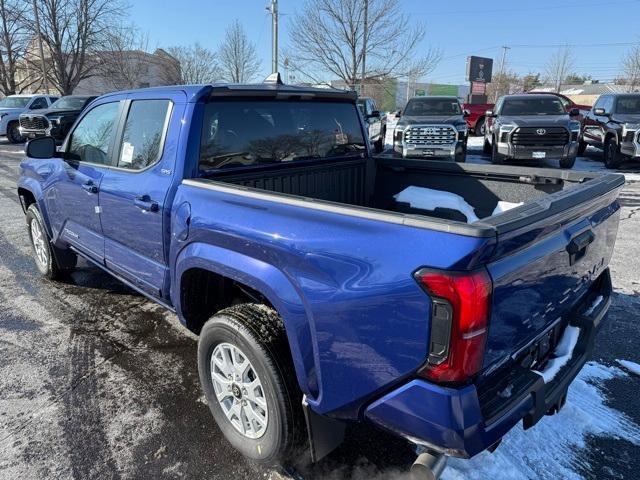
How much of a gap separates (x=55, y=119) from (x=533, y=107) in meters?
15.8

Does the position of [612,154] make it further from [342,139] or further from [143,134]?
[143,134]

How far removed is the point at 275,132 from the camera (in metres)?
3.24

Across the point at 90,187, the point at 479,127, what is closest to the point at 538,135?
the point at 90,187

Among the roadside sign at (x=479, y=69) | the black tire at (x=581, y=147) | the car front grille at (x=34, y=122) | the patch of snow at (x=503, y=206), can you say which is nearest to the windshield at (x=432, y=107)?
the black tire at (x=581, y=147)

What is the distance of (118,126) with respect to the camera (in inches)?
135

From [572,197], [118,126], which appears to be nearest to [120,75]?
[118,126]

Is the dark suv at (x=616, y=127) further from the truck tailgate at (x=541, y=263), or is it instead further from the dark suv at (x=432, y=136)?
the truck tailgate at (x=541, y=263)

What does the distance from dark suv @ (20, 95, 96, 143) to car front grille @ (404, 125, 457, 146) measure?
37.2ft

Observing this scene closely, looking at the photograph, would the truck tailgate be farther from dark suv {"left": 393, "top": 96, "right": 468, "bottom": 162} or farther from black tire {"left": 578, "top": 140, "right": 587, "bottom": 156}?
black tire {"left": 578, "top": 140, "right": 587, "bottom": 156}

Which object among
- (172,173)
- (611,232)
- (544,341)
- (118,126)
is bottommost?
(544,341)

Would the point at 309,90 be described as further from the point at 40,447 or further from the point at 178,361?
the point at 40,447

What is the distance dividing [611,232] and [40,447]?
332 cm

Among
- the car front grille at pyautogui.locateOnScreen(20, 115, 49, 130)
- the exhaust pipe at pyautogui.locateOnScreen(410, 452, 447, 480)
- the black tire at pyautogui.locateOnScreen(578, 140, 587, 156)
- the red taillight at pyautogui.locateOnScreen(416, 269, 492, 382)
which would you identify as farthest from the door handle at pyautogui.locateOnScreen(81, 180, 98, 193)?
the car front grille at pyautogui.locateOnScreen(20, 115, 49, 130)

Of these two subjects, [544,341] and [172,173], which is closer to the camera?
[544,341]
